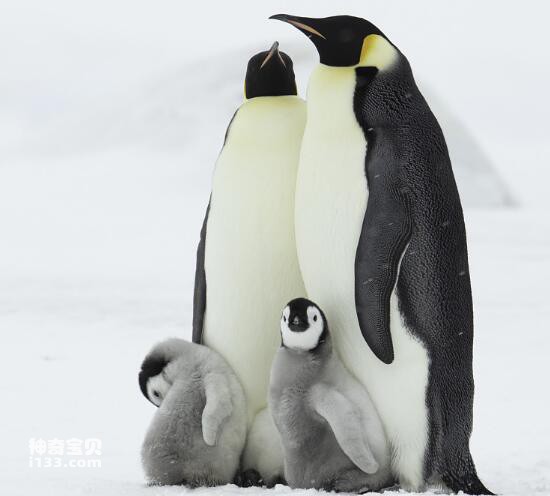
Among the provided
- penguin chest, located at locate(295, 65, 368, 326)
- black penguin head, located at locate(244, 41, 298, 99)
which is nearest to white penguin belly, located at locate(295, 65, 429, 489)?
penguin chest, located at locate(295, 65, 368, 326)

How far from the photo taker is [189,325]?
7352 mm

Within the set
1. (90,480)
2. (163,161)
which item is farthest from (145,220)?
(90,480)

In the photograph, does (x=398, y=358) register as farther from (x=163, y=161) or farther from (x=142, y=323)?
(x=163, y=161)

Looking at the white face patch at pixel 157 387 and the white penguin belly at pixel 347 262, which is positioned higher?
the white penguin belly at pixel 347 262

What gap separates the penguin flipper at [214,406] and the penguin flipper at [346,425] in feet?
1.06

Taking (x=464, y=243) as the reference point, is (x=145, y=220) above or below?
below

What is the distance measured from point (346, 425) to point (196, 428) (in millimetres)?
515

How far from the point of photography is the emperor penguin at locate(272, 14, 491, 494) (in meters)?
2.81

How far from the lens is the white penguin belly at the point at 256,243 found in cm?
310

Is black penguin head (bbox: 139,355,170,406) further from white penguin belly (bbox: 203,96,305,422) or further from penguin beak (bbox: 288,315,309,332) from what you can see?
penguin beak (bbox: 288,315,309,332)

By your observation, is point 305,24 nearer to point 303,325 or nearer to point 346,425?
point 303,325

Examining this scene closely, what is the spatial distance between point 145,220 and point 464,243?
31.3ft

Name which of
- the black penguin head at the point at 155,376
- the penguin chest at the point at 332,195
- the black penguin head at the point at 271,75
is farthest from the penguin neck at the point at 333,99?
the black penguin head at the point at 155,376

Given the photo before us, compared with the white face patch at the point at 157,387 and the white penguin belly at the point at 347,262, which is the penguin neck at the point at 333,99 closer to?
the white penguin belly at the point at 347,262
